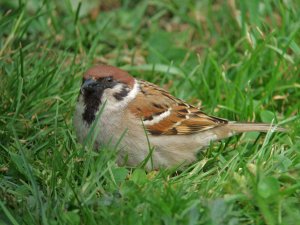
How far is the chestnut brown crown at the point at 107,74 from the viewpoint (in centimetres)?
392

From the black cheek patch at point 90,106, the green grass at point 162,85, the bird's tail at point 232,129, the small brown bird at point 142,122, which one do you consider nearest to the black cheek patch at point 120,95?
the small brown bird at point 142,122

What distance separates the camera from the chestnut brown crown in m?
3.92

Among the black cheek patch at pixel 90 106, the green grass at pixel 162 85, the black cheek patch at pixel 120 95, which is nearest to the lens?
the green grass at pixel 162 85

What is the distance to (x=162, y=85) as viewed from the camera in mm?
4957

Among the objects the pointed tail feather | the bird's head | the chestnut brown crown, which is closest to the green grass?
the pointed tail feather

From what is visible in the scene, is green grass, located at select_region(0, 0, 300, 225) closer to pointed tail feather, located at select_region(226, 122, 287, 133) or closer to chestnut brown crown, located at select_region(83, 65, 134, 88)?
pointed tail feather, located at select_region(226, 122, 287, 133)

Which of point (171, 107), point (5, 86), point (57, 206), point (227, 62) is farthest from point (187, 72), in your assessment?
point (57, 206)

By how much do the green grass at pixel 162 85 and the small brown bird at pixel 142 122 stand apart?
0.10 metres

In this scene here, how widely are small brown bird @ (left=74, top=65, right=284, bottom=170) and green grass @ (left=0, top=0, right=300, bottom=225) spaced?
0.10 m

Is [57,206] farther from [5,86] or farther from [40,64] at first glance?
[40,64]

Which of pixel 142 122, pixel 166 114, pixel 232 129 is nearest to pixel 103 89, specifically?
pixel 142 122

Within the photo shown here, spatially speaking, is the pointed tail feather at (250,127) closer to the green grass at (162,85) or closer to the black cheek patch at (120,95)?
the green grass at (162,85)

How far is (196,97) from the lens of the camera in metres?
4.76

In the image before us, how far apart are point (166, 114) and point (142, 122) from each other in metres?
0.26
